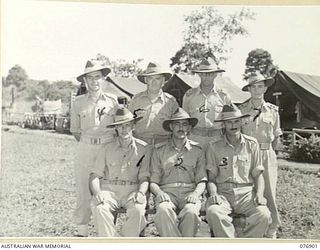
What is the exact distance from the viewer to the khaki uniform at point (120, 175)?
1.75 meters

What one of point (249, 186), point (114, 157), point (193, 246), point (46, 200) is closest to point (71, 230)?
point (46, 200)

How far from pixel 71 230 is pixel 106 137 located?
1.13 ft

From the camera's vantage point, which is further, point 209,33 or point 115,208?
point 209,33

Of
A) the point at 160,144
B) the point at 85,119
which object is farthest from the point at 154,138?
the point at 85,119

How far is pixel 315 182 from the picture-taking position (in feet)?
6.06

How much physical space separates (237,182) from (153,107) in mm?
376

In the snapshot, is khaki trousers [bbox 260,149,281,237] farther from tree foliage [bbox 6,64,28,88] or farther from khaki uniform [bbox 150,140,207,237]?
tree foliage [bbox 6,64,28,88]

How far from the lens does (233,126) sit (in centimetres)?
177

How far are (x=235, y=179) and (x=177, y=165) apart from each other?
20 cm

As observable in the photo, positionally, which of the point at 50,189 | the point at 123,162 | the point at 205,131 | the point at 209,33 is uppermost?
the point at 209,33

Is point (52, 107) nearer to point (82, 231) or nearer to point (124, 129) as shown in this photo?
point (124, 129)

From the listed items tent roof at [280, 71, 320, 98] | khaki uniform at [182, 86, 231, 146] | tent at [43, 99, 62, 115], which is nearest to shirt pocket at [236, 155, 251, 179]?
khaki uniform at [182, 86, 231, 146]

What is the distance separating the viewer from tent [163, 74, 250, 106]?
1.80 metres

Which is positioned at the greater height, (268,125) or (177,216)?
(268,125)
